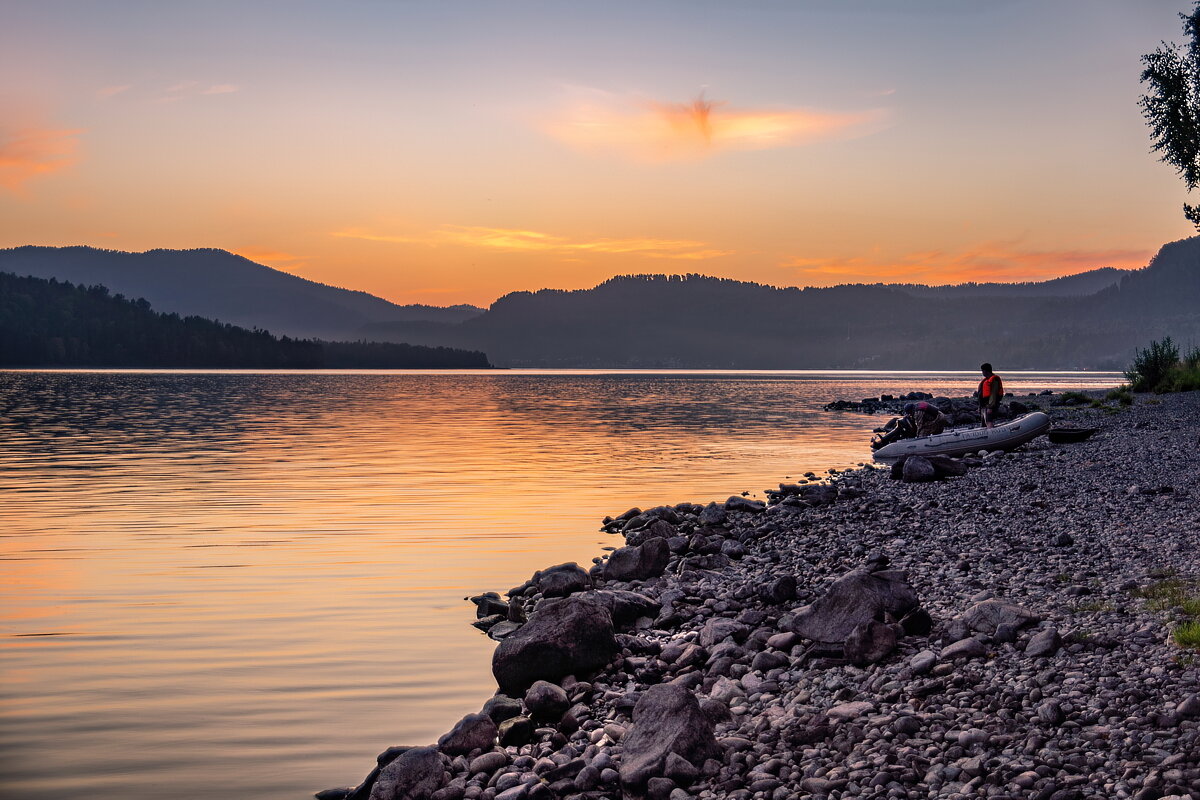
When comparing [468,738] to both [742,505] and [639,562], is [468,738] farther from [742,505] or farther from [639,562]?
[742,505]

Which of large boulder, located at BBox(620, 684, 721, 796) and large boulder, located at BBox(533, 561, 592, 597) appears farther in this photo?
large boulder, located at BBox(533, 561, 592, 597)

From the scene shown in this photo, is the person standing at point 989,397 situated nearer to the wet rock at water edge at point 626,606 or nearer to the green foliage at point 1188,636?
the wet rock at water edge at point 626,606

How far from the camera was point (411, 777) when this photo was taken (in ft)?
28.2

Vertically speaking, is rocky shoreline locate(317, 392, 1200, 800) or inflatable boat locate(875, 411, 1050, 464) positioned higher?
inflatable boat locate(875, 411, 1050, 464)

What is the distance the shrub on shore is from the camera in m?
55.3

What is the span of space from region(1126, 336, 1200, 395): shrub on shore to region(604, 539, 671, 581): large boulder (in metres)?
49.3

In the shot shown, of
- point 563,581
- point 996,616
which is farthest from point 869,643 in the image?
point 563,581

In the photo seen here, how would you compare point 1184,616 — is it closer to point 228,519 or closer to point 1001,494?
point 1001,494

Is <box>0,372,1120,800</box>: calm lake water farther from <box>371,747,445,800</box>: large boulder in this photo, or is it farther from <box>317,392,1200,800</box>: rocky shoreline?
<box>317,392,1200,800</box>: rocky shoreline

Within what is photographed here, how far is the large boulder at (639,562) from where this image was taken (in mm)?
17453

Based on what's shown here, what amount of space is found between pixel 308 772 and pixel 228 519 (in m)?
17.4

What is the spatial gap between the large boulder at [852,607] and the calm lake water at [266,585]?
4353mm

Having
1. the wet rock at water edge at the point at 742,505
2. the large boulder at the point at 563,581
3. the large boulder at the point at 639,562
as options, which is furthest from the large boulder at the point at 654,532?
the large boulder at the point at 563,581

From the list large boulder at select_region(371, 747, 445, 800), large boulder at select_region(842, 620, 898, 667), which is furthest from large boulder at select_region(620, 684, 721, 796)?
large boulder at select_region(842, 620, 898, 667)
